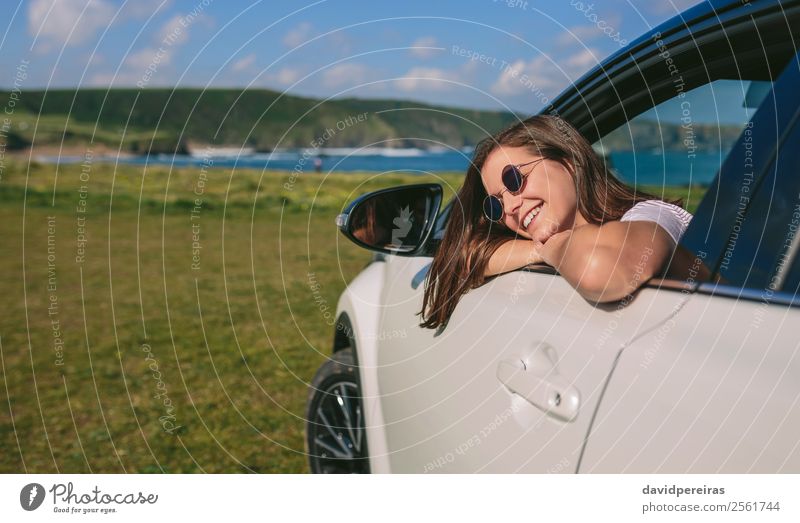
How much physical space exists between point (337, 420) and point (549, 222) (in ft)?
5.51

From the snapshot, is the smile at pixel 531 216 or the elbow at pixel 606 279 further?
the smile at pixel 531 216

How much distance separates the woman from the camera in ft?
4.72

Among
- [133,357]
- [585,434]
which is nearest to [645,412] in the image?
[585,434]

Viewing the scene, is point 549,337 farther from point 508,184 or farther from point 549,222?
point 508,184

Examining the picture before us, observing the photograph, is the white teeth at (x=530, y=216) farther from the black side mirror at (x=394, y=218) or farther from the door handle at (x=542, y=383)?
the black side mirror at (x=394, y=218)

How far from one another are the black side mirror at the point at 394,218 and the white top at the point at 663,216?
859mm

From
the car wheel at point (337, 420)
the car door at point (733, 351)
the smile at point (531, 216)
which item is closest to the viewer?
the car door at point (733, 351)

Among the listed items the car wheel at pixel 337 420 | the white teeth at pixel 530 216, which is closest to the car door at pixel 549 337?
the white teeth at pixel 530 216

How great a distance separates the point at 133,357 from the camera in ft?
21.1

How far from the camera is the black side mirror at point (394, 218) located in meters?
2.46

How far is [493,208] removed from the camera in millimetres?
1973

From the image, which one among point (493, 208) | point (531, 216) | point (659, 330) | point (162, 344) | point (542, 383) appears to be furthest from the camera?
point (162, 344)

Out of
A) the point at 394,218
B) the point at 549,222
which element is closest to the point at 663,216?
the point at 549,222

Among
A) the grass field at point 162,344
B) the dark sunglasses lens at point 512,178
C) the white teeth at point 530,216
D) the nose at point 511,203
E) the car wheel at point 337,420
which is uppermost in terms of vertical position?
the dark sunglasses lens at point 512,178
